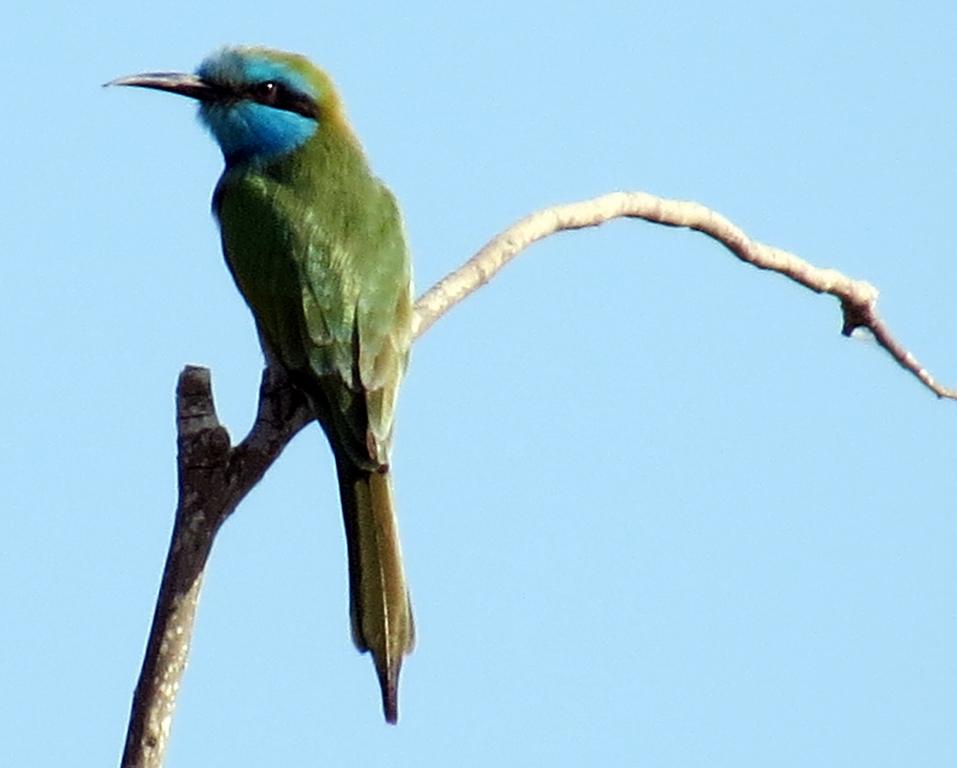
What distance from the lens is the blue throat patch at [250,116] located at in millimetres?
4461

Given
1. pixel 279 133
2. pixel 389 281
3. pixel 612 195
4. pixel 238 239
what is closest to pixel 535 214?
pixel 612 195

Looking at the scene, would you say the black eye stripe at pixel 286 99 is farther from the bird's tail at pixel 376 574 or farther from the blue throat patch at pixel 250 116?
the bird's tail at pixel 376 574

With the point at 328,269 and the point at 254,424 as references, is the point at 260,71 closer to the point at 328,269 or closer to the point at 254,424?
the point at 328,269

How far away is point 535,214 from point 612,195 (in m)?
0.15

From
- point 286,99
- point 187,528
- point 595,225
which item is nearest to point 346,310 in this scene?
point 595,225

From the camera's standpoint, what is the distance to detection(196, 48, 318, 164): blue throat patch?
446 cm

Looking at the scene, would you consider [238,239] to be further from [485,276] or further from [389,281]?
[485,276]

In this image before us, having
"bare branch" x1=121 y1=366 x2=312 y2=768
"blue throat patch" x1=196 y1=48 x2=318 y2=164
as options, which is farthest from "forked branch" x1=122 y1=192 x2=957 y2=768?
"blue throat patch" x1=196 y1=48 x2=318 y2=164

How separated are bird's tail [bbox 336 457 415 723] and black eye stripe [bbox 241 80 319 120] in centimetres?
130

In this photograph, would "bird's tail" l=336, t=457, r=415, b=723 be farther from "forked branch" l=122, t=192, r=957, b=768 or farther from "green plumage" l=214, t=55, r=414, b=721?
"forked branch" l=122, t=192, r=957, b=768

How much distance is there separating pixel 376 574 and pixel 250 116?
151cm

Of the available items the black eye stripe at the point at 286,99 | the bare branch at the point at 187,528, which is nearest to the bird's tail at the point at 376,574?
the bare branch at the point at 187,528

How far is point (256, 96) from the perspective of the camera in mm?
4547

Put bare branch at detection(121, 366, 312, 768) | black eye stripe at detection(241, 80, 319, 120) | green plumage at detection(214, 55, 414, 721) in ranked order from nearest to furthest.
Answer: bare branch at detection(121, 366, 312, 768) < green plumage at detection(214, 55, 414, 721) < black eye stripe at detection(241, 80, 319, 120)
